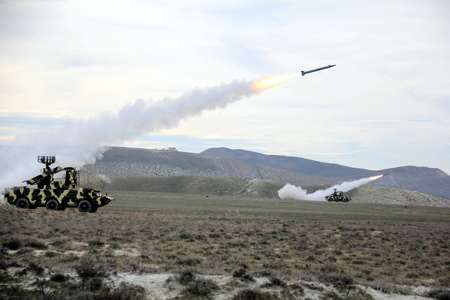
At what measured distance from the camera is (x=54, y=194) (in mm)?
42594

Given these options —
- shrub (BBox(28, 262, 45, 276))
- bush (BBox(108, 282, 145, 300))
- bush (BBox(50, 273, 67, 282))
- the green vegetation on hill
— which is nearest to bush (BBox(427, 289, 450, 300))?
bush (BBox(108, 282, 145, 300))

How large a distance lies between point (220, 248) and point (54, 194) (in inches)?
831

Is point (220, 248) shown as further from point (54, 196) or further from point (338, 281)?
point (54, 196)

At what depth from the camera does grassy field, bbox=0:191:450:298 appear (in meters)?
20.3

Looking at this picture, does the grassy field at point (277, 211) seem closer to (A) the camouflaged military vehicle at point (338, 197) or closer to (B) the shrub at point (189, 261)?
(A) the camouflaged military vehicle at point (338, 197)

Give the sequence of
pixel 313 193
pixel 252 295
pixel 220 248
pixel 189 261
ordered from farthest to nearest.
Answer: pixel 313 193, pixel 220 248, pixel 189 261, pixel 252 295

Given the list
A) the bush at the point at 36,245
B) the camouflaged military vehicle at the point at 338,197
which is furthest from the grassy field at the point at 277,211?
the bush at the point at 36,245

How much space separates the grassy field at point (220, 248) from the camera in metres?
20.3

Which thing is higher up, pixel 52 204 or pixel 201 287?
pixel 52 204

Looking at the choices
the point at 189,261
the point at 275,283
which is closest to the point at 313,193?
the point at 189,261

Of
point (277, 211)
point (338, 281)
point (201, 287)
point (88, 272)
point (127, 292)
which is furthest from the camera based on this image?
point (277, 211)

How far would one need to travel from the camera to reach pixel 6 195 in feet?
142

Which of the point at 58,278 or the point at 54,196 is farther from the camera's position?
the point at 54,196

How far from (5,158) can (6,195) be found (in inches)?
305
